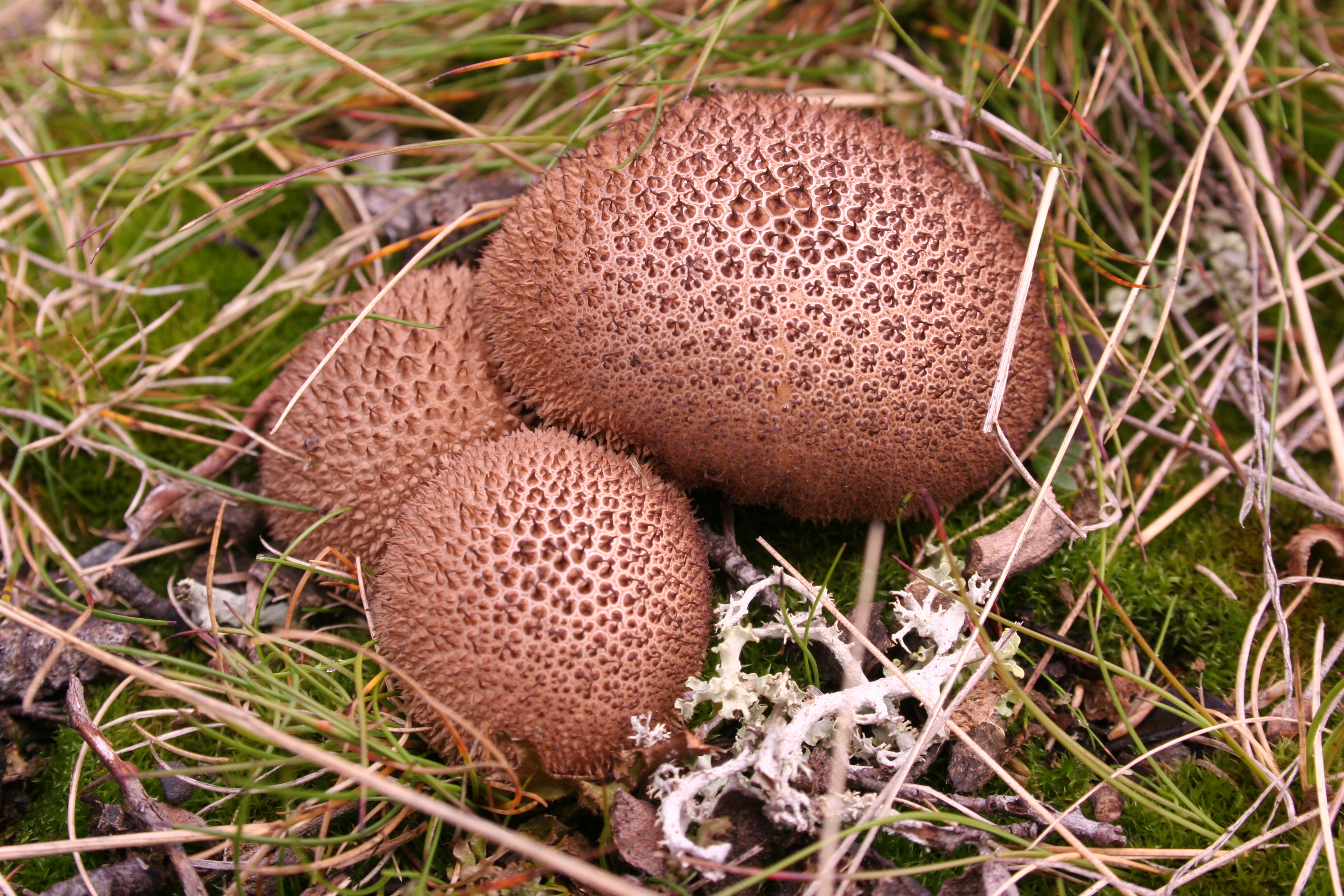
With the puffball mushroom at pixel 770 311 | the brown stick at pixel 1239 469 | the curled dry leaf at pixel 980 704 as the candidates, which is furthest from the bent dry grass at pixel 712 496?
the puffball mushroom at pixel 770 311

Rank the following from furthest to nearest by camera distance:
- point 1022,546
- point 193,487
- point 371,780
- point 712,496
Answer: point 193,487 < point 712,496 < point 1022,546 < point 371,780

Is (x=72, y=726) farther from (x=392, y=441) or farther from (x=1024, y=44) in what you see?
(x=1024, y=44)

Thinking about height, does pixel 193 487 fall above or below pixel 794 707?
above

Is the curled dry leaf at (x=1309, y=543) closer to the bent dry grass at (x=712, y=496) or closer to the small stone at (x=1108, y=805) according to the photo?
the bent dry grass at (x=712, y=496)

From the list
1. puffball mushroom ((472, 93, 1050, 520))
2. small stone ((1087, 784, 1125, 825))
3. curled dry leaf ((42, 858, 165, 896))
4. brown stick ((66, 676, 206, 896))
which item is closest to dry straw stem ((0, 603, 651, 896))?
brown stick ((66, 676, 206, 896))

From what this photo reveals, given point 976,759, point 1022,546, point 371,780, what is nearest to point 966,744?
point 976,759

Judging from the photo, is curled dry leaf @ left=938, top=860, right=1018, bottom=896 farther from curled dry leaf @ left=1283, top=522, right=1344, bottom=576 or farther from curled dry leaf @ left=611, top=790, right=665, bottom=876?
curled dry leaf @ left=1283, top=522, right=1344, bottom=576

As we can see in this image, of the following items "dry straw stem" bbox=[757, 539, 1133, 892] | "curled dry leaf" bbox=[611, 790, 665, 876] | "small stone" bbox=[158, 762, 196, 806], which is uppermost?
"dry straw stem" bbox=[757, 539, 1133, 892]

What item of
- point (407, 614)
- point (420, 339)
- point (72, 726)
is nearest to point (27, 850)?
point (72, 726)

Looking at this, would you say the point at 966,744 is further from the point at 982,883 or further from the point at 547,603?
the point at 547,603
